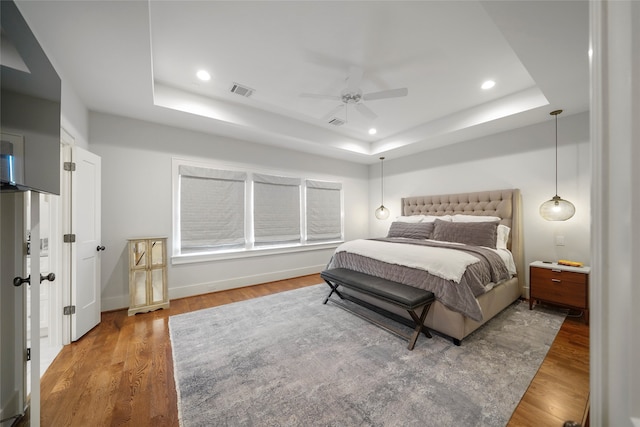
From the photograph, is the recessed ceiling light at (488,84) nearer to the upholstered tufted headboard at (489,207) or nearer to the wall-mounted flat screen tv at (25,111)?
the upholstered tufted headboard at (489,207)

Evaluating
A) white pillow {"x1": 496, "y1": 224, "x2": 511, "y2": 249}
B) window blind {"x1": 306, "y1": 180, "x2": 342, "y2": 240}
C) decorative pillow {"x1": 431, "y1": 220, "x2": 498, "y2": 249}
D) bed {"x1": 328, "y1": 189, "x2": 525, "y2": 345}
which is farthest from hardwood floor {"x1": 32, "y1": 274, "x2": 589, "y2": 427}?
window blind {"x1": 306, "y1": 180, "x2": 342, "y2": 240}

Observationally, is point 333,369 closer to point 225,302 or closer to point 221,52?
point 225,302

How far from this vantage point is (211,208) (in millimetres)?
3734

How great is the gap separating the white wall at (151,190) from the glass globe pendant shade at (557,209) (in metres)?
3.86

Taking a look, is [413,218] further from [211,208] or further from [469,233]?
[211,208]

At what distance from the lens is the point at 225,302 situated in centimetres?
334

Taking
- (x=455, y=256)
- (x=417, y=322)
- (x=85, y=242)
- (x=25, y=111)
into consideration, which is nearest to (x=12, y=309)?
(x=25, y=111)

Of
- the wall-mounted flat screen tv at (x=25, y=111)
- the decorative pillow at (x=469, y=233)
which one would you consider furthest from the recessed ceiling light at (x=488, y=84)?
the wall-mounted flat screen tv at (x=25, y=111)

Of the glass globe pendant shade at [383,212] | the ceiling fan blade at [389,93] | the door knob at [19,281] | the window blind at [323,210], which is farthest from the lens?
the glass globe pendant shade at [383,212]

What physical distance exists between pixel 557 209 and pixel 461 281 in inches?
75.5

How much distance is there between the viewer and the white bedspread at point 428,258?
91.1 inches

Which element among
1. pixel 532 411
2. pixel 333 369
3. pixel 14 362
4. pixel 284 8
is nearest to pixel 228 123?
pixel 284 8

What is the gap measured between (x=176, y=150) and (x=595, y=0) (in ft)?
13.2

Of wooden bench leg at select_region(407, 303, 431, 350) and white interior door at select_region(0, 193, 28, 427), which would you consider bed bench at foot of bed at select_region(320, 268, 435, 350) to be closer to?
wooden bench leg at select_region(407, 303, 431, 350)
